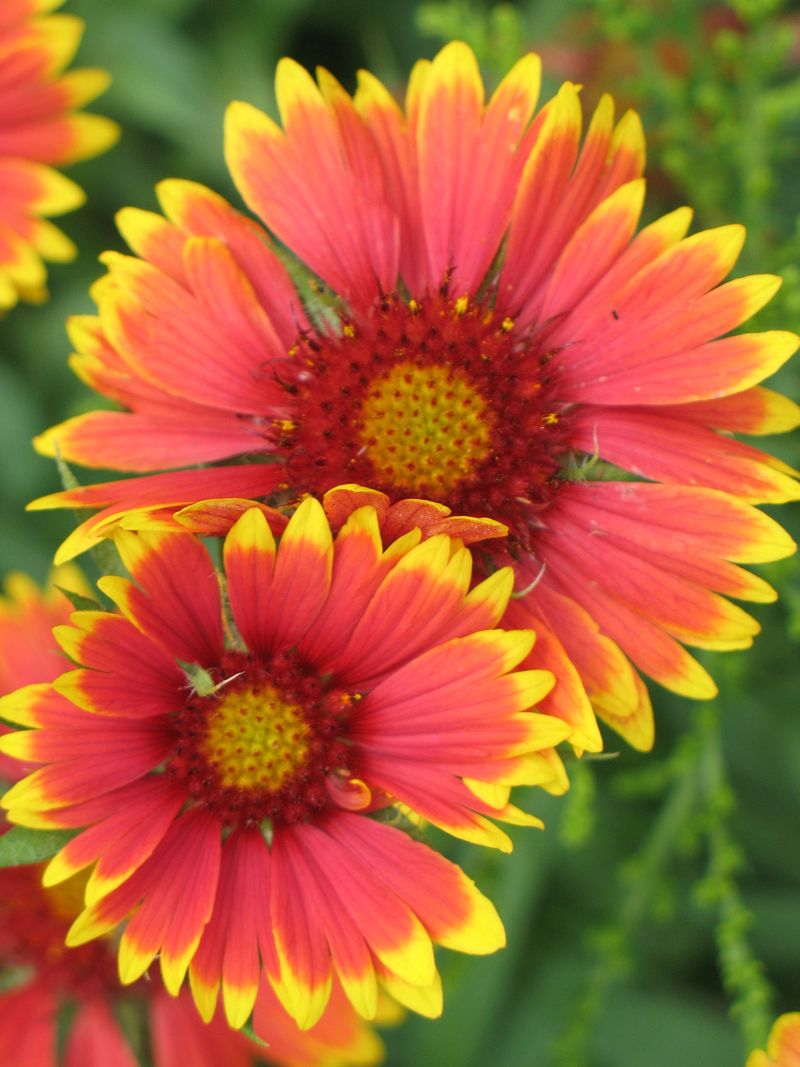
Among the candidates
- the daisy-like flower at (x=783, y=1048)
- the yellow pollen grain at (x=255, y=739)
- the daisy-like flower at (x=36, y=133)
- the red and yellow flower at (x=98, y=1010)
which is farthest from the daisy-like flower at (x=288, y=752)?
the daisy-like flower at (x=36, y=133)

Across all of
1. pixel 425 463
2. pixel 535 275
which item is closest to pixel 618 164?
pixel 535 275

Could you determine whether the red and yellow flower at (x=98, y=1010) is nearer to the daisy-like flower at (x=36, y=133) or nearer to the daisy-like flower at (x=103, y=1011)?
the daisy-like flower at (x=103, y=1011)

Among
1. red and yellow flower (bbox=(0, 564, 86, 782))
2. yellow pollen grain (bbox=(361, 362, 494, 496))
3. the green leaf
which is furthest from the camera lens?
red and yellow flower (bbox=(0, 564, 86, 782))

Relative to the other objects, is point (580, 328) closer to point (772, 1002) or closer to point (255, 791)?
point (255, 791)

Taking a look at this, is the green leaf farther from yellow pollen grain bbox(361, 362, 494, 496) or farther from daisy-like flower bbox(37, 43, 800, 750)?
yellow pollen grain bbox(361, 362, 494, 496)

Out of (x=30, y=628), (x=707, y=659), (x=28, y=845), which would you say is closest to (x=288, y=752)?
(x=28, y=845)

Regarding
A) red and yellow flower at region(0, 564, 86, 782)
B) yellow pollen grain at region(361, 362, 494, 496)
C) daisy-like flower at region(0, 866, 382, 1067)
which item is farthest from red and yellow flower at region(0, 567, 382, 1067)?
yellow pollen grain at region(361, 362, 494, 496)
